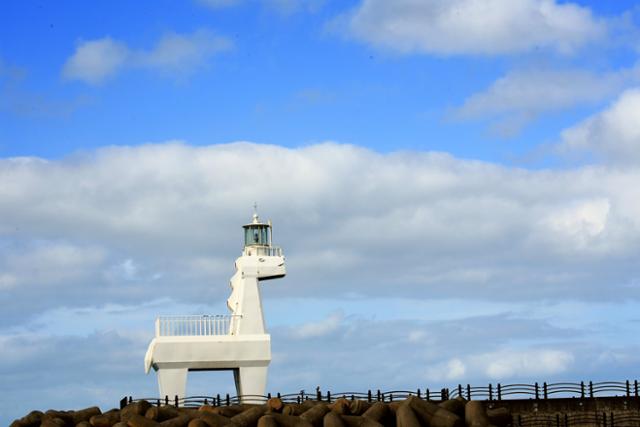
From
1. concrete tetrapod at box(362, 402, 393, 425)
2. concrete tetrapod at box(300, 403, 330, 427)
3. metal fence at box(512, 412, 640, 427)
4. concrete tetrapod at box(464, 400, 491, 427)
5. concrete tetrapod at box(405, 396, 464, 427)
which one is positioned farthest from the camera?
metal fence at box(512, 412, 640, 427)

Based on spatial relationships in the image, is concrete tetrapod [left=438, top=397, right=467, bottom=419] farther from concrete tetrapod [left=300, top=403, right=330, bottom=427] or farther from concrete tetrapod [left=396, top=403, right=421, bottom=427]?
concrete tetrapod [left=300, top=403, right=330, bottom=427]

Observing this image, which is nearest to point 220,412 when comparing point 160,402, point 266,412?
point 266,412

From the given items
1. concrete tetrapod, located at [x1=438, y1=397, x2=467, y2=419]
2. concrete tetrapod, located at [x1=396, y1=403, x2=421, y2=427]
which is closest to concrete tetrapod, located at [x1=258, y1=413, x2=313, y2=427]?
concrete tetrapod, located at [x1=396, y1=403, x2=421, y2=427]

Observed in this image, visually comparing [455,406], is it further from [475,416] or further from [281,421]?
[281,421]

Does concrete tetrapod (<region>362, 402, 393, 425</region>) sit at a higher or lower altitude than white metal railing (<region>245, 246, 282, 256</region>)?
lower

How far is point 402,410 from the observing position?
24781 mm

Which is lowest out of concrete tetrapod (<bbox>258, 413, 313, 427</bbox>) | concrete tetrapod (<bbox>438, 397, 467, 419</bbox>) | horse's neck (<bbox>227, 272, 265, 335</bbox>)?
concrete tetrapod (<bbox>258, 413, 313, 427</bbox>)

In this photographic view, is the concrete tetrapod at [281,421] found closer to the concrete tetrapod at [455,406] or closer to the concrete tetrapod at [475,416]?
the concrete tetrapod at [455,406]

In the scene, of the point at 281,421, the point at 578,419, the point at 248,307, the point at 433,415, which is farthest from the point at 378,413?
the point at 248,307

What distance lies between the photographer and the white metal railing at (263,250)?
40156mm

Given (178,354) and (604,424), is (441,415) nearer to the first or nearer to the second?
(604,424)

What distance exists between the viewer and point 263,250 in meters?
40.2

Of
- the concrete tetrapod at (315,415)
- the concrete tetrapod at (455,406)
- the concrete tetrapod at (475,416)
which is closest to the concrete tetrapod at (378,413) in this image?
the concrete tetrapod at (315,415)

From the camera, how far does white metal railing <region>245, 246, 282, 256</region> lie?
132 ft
